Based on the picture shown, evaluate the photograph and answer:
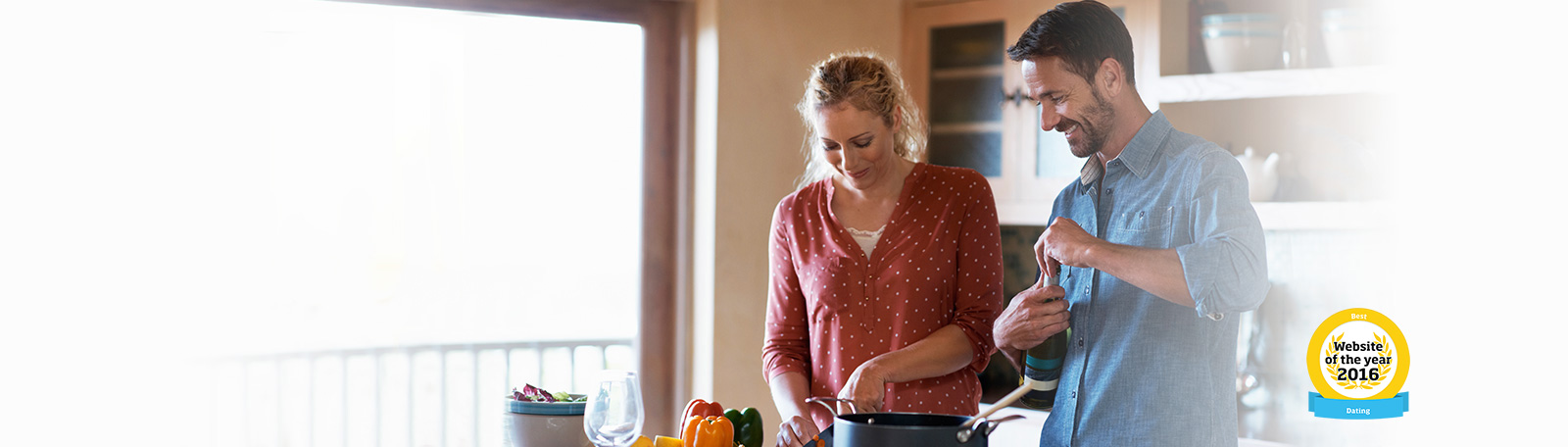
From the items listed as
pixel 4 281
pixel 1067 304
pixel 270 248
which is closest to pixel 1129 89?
pixel 1067 304

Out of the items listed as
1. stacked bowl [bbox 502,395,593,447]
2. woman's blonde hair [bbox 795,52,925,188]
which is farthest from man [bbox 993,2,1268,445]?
stacked bowl [bbox 502,395,593,447]

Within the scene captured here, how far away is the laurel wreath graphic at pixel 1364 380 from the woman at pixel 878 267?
1.05 meters

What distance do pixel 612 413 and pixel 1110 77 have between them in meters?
0.77

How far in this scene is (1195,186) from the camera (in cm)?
142

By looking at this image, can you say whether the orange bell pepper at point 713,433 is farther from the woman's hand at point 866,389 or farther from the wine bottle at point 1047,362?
the wine bottle at point 1047,362

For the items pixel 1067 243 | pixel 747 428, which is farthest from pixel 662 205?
pixel 1067 243

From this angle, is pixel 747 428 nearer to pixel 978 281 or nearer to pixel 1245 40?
pixel 978 281

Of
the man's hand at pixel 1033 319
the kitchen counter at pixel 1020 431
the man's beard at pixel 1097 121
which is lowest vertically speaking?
the kitchen counter at pixel 1020 431

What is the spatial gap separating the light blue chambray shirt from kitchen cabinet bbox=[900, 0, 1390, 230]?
1.33 meters

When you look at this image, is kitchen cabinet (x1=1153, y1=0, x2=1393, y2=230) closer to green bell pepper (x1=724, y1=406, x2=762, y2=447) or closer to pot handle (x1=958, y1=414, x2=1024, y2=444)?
green bell pepper (x1=724, y1=406, x2=762, y2=447)

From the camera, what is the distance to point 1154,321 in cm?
149

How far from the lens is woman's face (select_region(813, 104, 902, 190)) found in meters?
1.89

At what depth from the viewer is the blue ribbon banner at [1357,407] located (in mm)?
2488

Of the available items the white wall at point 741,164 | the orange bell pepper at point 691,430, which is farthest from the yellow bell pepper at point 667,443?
the white wall at point 741,164
